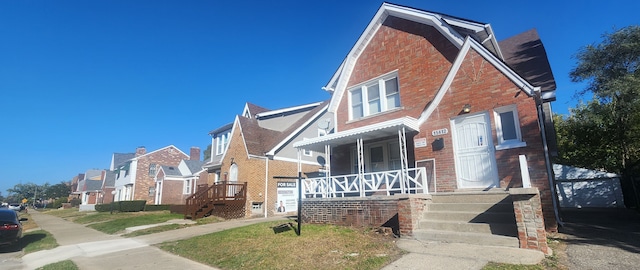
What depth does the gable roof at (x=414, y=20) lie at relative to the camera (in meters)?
11.3

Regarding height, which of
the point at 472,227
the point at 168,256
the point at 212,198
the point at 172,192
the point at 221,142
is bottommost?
the point at 168,256

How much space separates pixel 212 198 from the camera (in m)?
19.3

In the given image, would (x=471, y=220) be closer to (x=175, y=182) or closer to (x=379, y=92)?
(x=379, y=92)

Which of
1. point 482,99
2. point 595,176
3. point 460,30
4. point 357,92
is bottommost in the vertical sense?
point 595,176

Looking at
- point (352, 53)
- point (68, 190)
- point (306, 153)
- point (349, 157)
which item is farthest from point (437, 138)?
point (68, 190)

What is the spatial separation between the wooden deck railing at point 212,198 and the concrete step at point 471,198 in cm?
1371

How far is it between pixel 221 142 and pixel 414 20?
727 inches

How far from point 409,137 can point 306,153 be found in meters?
11.5

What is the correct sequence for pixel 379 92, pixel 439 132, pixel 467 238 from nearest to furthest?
pixel 467 238
pixel 439 132
pixel 379 92

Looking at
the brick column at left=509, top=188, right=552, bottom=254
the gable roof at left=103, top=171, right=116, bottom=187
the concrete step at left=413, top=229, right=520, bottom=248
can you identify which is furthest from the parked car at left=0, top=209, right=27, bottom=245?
the gable roof at left=103, top=171, right=116, bottom=187

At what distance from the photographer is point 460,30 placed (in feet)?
38.8

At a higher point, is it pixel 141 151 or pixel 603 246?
pixel 141 151

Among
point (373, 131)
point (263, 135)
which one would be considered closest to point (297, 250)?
point (373, 131)

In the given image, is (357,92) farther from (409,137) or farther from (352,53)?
(409,137)
